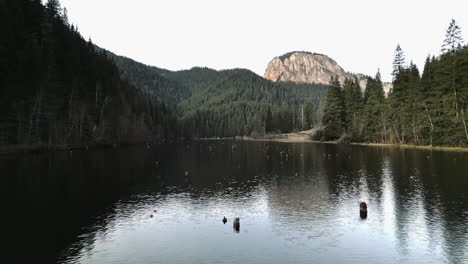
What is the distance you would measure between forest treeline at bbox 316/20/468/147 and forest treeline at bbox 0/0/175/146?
86175mm

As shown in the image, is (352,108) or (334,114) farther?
(334,114)

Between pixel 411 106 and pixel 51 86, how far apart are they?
9667 cm

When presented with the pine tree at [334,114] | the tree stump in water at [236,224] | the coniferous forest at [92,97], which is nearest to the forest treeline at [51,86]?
the coniferous forest at [92,97]

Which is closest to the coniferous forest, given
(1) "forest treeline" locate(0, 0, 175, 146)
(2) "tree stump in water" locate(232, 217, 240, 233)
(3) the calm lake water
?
(1) "forest treeline" locate(0, 0, 175, 146)

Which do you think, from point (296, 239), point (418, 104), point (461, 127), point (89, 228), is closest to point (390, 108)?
point (418, 104)

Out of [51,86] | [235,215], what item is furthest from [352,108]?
[235,215]

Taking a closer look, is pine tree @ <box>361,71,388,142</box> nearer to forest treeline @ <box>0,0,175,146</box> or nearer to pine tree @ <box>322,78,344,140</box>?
pine tree @ <box>322,78,344,140</box>

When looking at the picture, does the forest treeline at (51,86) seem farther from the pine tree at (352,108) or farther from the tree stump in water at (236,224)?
the pine tree at (352,108)

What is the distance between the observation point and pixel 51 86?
8012 centimetres

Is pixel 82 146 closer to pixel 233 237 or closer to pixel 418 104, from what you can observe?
pixel 233 237

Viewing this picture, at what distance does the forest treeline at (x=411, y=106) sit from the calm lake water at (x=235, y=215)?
3770 cm

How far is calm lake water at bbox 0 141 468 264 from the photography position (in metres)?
19.7

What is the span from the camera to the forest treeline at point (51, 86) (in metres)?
71.0

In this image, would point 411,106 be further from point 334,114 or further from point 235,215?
point 235,215
